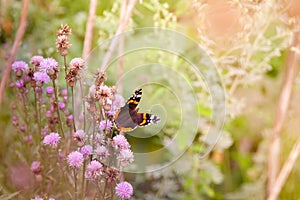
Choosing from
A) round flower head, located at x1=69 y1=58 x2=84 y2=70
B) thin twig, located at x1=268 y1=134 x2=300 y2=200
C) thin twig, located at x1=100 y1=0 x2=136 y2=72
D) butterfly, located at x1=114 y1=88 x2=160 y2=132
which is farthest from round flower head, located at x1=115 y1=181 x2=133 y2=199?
thin twig, located at x1=268 y1=134 x2=300 y2=200

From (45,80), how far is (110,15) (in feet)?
2.13

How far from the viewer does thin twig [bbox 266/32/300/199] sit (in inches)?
70.1

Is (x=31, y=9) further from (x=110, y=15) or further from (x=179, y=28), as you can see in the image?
(x=179, y=28)

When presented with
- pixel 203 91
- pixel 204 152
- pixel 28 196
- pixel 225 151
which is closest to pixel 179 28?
pixel 203 91

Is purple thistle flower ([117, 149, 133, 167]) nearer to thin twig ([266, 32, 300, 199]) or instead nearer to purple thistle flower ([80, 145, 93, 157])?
purple thistle flower ([80, 145, 93, 157])

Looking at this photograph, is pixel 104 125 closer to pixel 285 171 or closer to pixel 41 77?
pixel 41 77

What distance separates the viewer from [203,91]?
6.29ft

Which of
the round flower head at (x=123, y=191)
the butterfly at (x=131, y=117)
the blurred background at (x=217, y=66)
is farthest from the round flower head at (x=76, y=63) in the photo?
the blurred background at (x=217, y=66)

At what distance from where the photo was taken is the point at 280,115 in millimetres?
1797

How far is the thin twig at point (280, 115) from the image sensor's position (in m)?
1.78

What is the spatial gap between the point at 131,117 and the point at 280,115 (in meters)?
0.76

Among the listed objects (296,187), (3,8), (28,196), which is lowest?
(28,196)

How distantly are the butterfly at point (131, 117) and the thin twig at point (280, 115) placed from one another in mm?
716

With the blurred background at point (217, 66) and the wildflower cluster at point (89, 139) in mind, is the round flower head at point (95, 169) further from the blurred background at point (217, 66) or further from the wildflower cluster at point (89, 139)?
the blurred background at point (217, 66)
